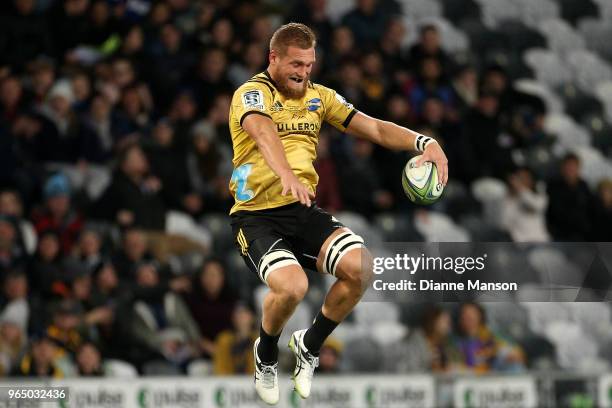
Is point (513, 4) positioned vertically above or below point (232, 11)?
above

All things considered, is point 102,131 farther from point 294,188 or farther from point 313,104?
point 294,188

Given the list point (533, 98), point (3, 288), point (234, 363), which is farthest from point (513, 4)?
point (3, 288)

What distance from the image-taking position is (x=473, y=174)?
13430mm

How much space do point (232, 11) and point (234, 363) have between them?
4847mm

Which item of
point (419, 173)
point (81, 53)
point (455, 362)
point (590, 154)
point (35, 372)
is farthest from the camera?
point (590, 154)

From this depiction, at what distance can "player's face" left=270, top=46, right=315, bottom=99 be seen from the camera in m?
6.69

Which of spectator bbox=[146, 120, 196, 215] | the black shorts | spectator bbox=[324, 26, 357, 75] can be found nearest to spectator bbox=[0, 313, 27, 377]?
spectator bbox=[146, 120, 196, 215]

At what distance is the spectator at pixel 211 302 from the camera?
11.0 meters

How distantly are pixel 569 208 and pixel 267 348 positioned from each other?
7.15 meters

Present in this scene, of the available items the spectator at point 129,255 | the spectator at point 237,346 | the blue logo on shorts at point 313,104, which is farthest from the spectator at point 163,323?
the blue logo on shorts at point 313,104

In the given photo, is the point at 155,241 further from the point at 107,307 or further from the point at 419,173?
the point at 419,173

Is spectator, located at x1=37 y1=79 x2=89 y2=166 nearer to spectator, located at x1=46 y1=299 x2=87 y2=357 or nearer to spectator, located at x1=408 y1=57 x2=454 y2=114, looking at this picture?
spectator, located at x1=46 y1=299 x2=87 y2=357

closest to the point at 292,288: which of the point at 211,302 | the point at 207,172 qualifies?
the point at 211,302

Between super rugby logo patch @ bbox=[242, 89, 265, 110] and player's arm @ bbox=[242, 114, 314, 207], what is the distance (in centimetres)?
8
